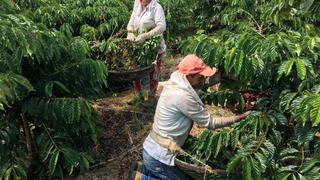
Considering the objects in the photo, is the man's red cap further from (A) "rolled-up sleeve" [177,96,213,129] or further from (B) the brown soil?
(B) the brown soil

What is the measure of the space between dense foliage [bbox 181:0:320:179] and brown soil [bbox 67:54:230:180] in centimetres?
123

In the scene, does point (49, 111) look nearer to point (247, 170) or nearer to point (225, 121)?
point (225, 121)

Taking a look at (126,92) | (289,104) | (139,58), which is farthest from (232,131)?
(126,92)

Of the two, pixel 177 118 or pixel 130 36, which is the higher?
pixel 177 118

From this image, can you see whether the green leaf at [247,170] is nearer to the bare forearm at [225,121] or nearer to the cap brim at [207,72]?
the bare forearm at [225,121]

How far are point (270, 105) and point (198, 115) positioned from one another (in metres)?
0.51

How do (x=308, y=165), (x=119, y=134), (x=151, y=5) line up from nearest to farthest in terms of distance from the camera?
(x=308, y=165)
(x=119, y=134)
(x=151, y=5)

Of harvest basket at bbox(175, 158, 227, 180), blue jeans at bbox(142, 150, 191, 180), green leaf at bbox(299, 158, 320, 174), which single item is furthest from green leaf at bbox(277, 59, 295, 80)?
blue jeans at bbox(142, 150, 191, 180)

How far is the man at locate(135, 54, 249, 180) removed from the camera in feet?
11.0

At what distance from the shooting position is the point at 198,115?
336cm

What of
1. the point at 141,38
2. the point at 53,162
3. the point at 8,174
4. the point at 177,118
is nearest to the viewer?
the point at 177,118

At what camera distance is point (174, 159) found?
344cm

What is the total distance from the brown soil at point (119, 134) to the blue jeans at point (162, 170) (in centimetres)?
82

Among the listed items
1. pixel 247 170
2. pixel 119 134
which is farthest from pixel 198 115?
pixel 119 134
